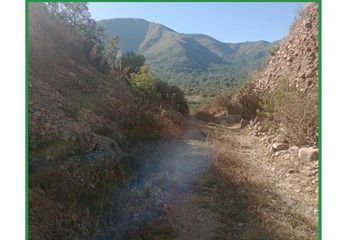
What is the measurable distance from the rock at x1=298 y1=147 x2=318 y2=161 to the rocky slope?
10.8 feet

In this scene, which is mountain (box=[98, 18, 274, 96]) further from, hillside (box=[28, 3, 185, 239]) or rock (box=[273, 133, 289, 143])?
hillside (box=[28, 3, 185, 239])

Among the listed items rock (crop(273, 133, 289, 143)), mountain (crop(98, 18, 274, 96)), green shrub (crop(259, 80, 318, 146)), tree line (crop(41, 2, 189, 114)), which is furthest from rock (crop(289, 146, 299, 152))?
mountain (crop(98, 18, 274, 96))

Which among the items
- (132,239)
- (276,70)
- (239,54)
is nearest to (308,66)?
(276,70)

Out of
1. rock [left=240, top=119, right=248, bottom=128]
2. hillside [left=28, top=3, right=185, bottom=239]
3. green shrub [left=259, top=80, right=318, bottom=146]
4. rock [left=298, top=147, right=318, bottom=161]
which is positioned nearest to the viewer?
hillside [left=28, top=3, right=185, bottom=239]

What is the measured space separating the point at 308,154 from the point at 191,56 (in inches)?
2650

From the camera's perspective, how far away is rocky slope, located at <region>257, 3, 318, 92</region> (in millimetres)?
12438

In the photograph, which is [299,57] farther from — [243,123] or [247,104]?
[243,123]

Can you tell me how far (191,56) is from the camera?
7419 cm

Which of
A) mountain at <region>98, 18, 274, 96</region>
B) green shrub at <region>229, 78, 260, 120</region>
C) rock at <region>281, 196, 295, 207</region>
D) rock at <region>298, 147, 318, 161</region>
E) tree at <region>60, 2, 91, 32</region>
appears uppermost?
mountain at <region>98, 18, 274, 96</region>

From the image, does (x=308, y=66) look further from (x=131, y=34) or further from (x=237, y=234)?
(x=131, y=34)

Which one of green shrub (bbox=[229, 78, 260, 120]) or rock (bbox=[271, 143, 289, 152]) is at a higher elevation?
green shrub (bbox=[229, 78, 260, 120])

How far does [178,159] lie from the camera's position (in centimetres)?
791

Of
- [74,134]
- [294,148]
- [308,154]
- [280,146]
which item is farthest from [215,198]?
[280,146]

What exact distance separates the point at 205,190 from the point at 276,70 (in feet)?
36.0
